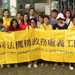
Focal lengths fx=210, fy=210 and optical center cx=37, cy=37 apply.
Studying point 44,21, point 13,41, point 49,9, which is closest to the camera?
point 13,41

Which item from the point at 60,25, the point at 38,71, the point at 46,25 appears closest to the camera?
the point at 38,71

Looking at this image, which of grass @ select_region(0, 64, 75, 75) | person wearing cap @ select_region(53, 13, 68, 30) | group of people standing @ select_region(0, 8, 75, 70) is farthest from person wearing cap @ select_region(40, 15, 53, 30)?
grass @ select_region(0, 64, 75, 75)

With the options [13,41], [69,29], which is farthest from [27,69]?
[69,29]

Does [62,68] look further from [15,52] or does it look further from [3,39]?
[3,39]

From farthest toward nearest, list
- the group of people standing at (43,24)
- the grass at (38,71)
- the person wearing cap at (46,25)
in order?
the person wearing cap at (46,25) → the group of people standing at (43,24) → the grass at (38,71)

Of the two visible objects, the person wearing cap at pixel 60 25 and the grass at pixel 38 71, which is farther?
the person wearing cap at pixel 60 25

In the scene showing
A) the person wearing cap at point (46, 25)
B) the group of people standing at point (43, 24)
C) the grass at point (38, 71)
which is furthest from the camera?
the person wearing cap at point (46, 25)

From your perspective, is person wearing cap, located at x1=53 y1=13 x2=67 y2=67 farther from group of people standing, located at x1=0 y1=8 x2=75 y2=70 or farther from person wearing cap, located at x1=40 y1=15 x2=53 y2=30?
person wearing cap, located at x1=40 y1=15 x2=53 y2=30

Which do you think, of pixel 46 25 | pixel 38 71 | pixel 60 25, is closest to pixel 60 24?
pixel 60 25

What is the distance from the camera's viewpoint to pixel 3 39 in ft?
20.0

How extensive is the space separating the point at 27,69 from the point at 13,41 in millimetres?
920

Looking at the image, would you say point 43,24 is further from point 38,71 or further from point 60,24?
point 38,71

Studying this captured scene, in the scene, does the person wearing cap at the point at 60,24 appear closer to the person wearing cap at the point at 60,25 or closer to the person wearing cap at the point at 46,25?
the person wearing cap at the point at 60,25

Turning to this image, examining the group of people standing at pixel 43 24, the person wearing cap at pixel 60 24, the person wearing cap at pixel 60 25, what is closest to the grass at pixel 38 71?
the group of people standing at pixel 43 24
